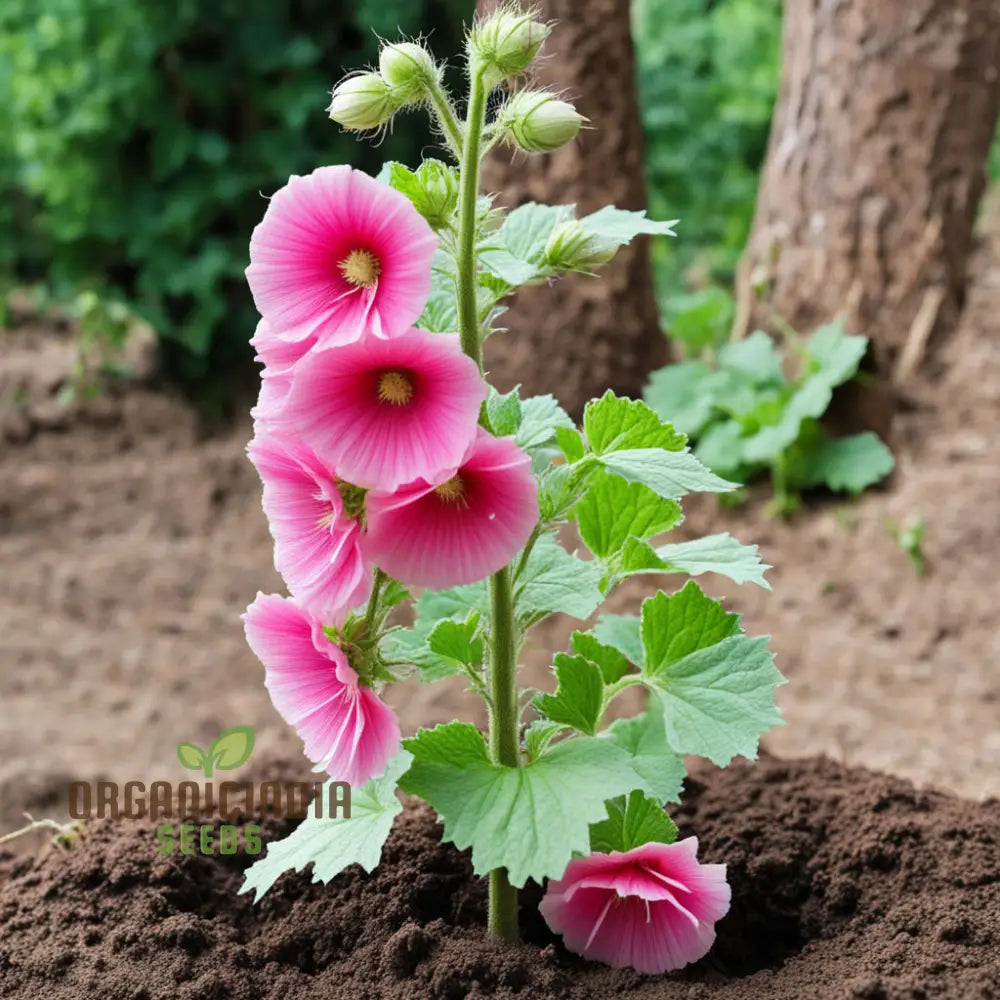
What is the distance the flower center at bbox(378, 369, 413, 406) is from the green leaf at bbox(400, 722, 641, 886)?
41 centimetres

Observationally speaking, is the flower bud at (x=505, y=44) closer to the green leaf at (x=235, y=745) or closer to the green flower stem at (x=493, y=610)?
the green flower stem at (x=493, y=610)

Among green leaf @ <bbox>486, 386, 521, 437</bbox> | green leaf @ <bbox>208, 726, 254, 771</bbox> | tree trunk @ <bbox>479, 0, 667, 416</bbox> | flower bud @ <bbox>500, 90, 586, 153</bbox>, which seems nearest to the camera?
flower bud @ <bbox>500, 90, 586, 153</bbox>

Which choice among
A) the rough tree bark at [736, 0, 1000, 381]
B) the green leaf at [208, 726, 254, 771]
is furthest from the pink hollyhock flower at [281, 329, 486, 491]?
the rough tree bark at [736, 0, 1000, 381]

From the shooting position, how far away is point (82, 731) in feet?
10.9

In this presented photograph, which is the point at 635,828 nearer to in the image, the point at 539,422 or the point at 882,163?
the point at 539,422

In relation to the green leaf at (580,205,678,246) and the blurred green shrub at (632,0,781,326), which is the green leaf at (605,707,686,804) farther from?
the blurred green shrub at (632,0,781,326)

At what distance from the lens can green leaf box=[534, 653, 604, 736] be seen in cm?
159

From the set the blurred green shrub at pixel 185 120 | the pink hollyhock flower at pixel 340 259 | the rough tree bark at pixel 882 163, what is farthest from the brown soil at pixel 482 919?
the blurred green shrub at pixel 185 120

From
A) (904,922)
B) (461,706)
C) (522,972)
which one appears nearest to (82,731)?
(461,706)

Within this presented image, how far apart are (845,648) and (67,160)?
10.2 feet

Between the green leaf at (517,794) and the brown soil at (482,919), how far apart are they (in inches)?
9.5

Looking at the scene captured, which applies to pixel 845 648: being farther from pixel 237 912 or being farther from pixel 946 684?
pixel 237 912

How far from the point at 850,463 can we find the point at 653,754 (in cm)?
202

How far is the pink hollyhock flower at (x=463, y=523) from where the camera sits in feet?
4.40
